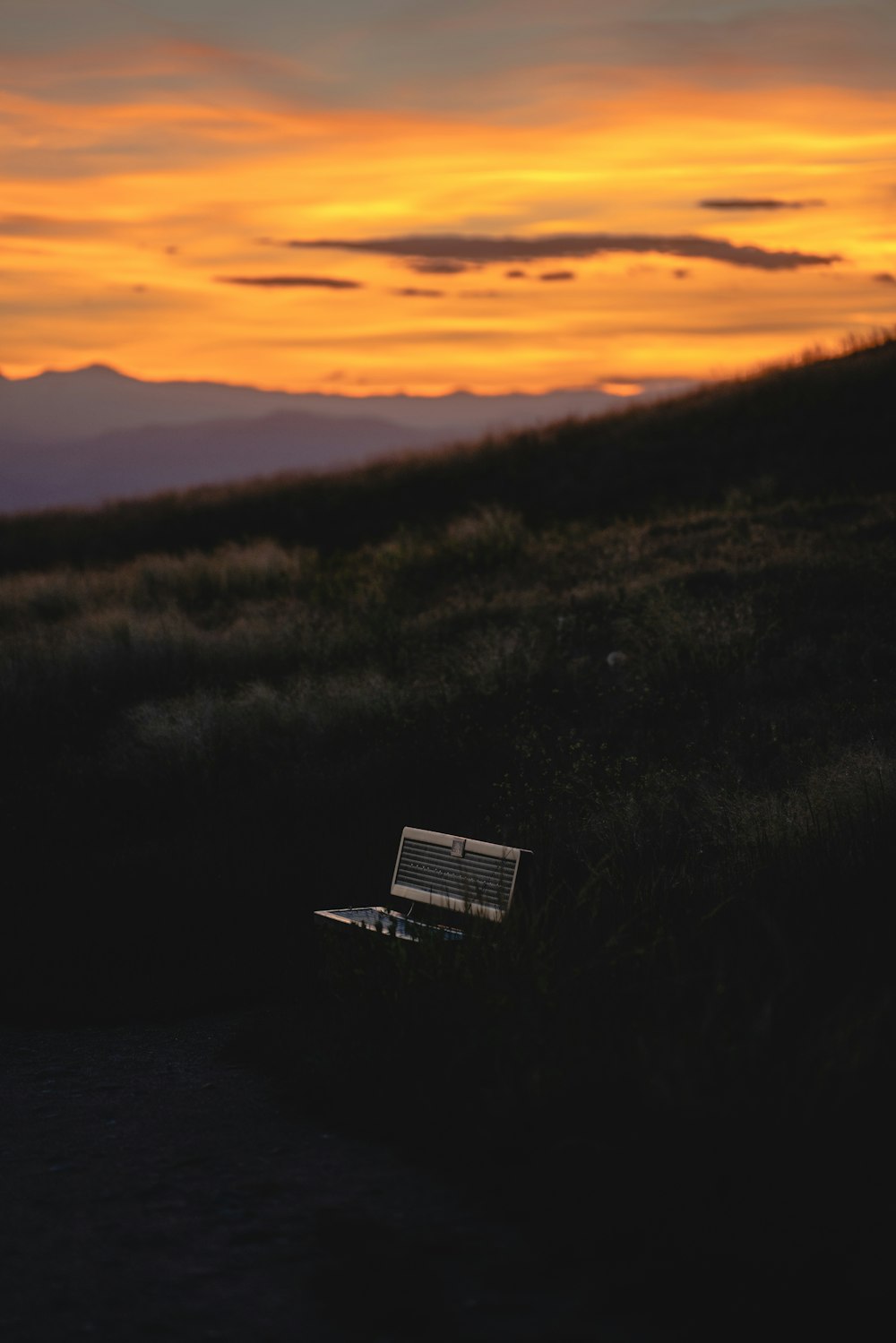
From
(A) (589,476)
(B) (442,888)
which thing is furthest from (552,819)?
(A) (589,476)

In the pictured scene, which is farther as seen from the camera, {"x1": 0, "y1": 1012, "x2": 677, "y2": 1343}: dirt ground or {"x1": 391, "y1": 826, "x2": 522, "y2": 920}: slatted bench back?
{"x1": 391, "y1": 826, "x2": 522, "y2": 920}: slatted bench back

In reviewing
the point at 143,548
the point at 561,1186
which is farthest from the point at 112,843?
the point at 143,548

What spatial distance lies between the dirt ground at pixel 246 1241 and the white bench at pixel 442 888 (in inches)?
A: 41.5

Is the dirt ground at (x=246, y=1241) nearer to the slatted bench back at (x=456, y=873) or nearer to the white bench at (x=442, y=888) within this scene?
the white bench at (x=442, y=888)

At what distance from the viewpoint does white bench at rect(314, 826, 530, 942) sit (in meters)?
5.49

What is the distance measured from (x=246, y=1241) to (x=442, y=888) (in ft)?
8.38

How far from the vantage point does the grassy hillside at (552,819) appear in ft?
12.1

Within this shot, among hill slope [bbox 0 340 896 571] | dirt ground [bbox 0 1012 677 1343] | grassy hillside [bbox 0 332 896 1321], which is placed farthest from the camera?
hill slope [bbox 0 340 896 571]

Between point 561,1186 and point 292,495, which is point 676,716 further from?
point 292,495

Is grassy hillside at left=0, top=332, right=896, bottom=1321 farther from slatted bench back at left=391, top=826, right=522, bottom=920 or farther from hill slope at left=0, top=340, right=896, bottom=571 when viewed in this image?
hill slope at left=0, top=340, right=896, bottom=571

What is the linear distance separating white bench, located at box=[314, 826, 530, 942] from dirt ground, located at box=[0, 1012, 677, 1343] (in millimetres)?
1055

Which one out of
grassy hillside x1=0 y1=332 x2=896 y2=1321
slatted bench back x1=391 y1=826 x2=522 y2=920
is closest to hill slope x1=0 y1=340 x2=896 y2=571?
grassy hillside x1=0 y1=332 x2=896 y2=1321

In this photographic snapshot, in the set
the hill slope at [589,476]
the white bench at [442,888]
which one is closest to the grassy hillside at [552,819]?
the white bench at [442,888]

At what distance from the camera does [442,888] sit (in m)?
6.00
